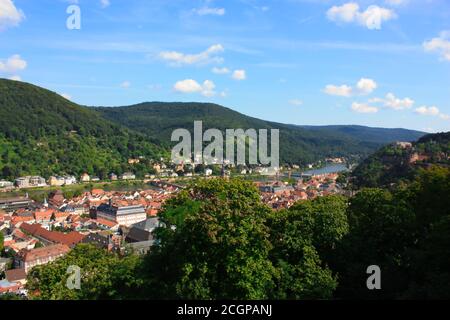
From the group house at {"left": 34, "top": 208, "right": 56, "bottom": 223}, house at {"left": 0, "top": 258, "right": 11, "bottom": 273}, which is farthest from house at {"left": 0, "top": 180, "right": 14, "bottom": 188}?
house at {"left": 0, "top": 258, "right": 11, "bottom": 273}

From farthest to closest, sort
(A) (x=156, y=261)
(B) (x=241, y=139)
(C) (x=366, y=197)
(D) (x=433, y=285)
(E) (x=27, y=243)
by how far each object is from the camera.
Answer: (B) (x=241, y=139) → (E) (x=27, y=243) → (C) (x=366, y=197) → (A) (x=156, y=261) → (D) (x=433, y=285)

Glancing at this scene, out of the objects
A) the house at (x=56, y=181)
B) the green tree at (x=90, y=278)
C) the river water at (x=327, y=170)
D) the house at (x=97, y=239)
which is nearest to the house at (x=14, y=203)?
the house at (x=56, y=181)

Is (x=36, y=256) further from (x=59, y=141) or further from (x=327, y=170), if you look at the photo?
(x=327, y=170)

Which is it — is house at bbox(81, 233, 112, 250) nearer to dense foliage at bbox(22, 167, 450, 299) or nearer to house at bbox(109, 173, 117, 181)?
dense foliage at bbox(22, 167, 450, 299)

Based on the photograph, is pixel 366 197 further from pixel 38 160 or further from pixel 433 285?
pixel 38 160

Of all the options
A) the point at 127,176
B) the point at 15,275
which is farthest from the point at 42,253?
the point at 127,176
